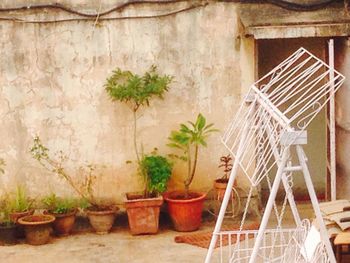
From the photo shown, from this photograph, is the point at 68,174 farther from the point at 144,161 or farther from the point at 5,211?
the point at 144,161

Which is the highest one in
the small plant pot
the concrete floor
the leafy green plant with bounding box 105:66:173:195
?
the leafy green plant with bounding box 105:66:173:195

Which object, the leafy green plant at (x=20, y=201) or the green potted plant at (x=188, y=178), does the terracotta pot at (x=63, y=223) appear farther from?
the green potted plant at (x=188, y=178)

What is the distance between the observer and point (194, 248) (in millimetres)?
8172

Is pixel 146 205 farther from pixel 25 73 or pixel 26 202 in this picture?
pixel 25 73

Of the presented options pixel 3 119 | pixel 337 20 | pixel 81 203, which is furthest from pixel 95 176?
pixel 337 20

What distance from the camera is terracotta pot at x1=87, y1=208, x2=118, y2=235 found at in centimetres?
877

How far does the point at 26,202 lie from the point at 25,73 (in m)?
1.52

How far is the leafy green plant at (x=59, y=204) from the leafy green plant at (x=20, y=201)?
191 mm

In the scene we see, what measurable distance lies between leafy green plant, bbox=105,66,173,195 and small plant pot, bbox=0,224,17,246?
1575mm

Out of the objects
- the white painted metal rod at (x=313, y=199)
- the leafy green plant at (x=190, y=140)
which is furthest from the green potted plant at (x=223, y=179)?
the white painted metal rod at (x=313, y=199)

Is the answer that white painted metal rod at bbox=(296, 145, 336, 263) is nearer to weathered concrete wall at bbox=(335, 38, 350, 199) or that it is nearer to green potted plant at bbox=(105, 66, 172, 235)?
weathered concrete wall at bbox=(335, 38, 350, 199)

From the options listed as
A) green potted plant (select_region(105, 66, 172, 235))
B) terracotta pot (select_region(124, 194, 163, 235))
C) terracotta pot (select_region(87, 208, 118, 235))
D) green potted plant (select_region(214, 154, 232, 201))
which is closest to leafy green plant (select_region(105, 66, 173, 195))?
green potted plant (select_region(105, 66, 172, 235))

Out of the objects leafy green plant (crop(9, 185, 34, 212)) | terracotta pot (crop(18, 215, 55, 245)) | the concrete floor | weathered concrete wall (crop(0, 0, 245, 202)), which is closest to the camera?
the concrete floor

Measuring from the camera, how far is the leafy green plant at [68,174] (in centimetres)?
902
